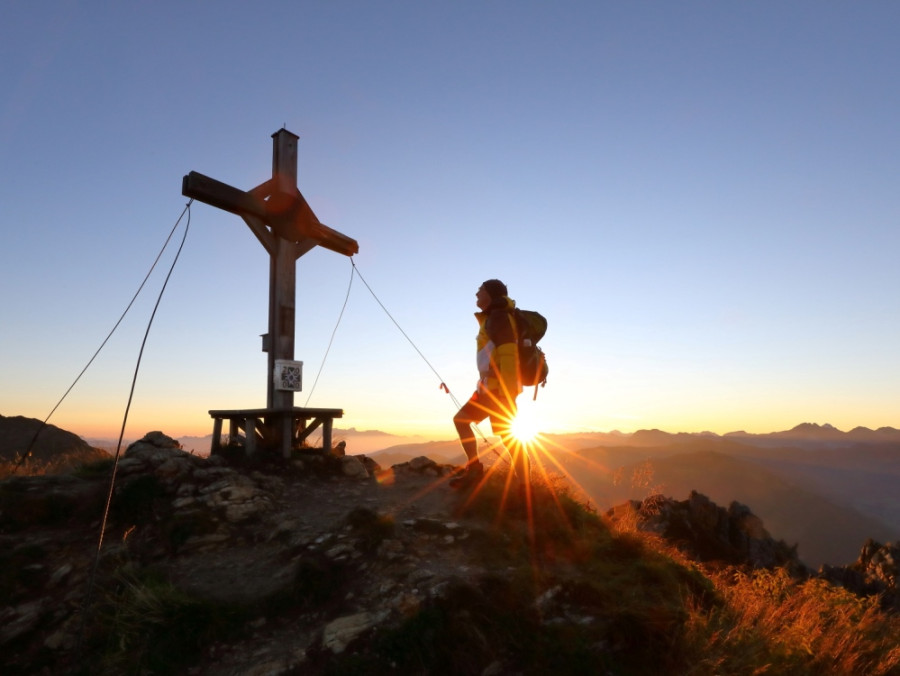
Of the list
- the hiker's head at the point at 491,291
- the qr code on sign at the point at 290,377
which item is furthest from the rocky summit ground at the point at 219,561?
the hiker's head at the point at 491,291

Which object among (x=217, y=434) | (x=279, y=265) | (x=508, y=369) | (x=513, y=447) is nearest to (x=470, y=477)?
(x=513, y=447)

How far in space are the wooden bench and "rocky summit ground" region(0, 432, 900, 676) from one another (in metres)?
0.80

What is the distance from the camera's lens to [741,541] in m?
Result: 15.8

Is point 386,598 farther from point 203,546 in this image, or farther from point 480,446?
point 480,446

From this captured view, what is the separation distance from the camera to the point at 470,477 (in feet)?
23.9

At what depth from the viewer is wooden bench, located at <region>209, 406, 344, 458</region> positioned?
27.6ft

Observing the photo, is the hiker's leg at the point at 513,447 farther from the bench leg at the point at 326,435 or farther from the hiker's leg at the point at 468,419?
the bench leg at the point at 326,435

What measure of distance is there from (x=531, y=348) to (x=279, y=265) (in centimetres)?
499

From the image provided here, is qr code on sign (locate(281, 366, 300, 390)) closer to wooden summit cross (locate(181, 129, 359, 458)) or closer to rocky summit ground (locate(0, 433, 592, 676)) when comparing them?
wooden summit cross (locate(181, 129, 359, 458))

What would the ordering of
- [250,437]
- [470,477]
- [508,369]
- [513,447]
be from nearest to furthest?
[508,369] → [513,447] → [470,477] → [250,437]

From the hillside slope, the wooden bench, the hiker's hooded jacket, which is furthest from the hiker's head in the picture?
the hillside slope

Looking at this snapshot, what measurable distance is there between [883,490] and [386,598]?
236513mm

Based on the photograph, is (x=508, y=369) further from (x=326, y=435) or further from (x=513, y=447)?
(x=326, y=435)

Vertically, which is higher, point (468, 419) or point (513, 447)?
point (468, 419)
